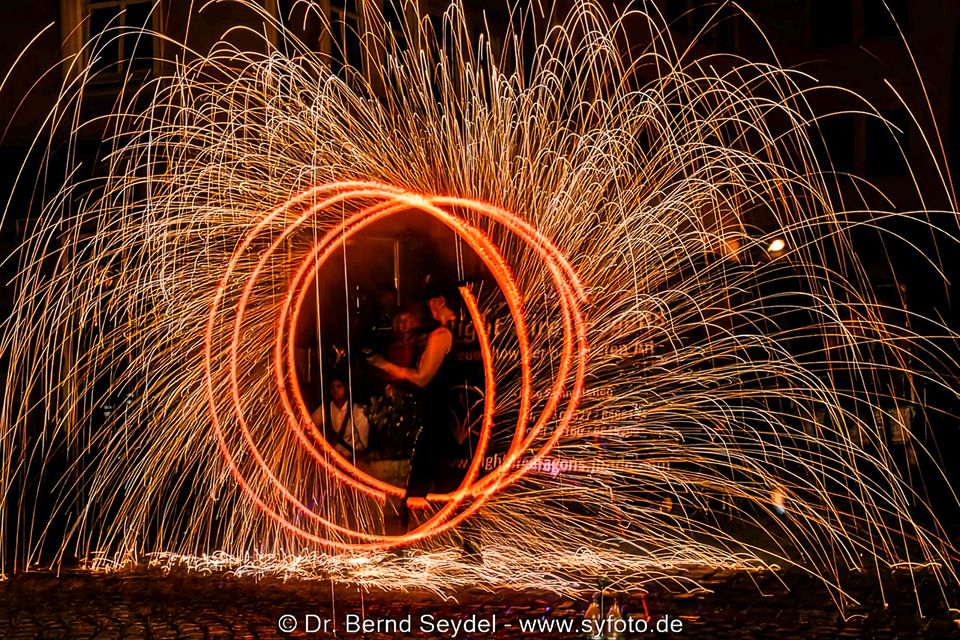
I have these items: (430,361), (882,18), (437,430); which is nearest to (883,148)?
(882,18)

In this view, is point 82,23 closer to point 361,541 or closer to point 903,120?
point 361,541

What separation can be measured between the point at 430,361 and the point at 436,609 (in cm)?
178

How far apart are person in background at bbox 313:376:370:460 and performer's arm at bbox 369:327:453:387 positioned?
591 millimetres

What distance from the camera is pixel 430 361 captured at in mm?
8930

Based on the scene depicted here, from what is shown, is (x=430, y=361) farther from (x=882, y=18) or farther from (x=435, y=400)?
(x=882, y=18)

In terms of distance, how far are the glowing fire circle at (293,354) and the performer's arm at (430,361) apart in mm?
280

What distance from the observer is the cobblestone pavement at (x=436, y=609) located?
7059 millimetres

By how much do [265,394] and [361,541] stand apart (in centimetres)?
138

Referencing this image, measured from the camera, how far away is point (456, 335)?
9.03 m

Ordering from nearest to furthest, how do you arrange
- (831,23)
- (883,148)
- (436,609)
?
1. (436,609)
2. (883,148)
3. (831,23)

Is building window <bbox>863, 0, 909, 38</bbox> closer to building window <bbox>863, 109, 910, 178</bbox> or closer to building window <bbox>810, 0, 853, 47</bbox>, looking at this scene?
building window <bbox>810, 0, 853, 47</bbox>

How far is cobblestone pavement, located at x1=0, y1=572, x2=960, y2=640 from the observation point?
7.06 metres

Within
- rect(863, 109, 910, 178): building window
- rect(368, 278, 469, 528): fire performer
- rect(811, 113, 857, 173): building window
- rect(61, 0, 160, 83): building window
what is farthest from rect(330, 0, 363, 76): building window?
rect(863, 109, 910, 178): building window

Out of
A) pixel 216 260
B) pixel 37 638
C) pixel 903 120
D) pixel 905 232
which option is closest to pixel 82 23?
pixel 216 260
